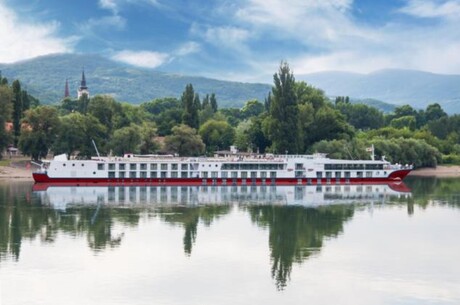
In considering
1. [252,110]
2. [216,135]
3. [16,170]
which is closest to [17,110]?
[16,170]

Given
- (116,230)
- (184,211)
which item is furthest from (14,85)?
(116,230)

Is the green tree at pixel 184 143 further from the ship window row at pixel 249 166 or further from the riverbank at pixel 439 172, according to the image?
the riverbank at pixel 439 172

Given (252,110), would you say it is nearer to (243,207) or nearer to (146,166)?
(146,166)

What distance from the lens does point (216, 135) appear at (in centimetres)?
10938

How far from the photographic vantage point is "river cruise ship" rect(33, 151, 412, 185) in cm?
7988

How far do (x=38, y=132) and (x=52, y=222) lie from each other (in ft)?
132

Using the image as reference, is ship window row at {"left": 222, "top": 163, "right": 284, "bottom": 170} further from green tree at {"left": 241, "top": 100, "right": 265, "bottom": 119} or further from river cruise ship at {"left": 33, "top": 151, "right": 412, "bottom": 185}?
green tree at {"left": 241, "top": 100, "right": 265, "bottom": 119}

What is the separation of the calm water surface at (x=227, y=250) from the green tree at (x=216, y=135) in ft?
142

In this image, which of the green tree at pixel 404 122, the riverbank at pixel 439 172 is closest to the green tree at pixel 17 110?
the riverbank at pixel 439 172

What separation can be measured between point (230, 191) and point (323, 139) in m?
28.0

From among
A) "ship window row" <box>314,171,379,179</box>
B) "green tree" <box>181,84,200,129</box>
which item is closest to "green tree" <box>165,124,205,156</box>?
"green tree" <box>181,84,200,129</box>

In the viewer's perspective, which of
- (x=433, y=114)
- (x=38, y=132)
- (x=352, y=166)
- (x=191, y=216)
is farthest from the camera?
(x=433, y=114)

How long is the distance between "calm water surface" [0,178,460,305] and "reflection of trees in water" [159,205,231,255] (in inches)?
3.4

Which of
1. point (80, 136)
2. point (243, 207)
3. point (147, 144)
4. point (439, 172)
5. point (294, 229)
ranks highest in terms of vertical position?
point (80, 136)
